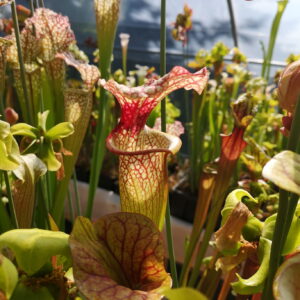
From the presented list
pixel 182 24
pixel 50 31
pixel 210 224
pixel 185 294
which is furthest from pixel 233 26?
pixel 185 294

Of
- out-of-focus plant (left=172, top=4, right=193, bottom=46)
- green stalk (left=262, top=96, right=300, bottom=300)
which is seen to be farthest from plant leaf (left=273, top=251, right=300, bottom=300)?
out-of-focus plant (left=172, top=4, right=193, bottom=46)

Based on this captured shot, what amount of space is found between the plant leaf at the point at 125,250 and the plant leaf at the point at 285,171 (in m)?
0.13

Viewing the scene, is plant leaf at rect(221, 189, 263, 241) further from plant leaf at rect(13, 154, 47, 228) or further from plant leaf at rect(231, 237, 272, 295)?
plant leaf at rect(13, 154, 47, 228)

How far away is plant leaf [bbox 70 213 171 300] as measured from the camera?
0.29 m

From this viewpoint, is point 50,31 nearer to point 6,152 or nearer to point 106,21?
point 106,21

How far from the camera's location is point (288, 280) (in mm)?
258

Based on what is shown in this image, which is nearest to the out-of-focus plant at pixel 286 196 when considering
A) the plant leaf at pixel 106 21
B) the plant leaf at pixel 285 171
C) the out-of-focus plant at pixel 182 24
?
the plant leaf at pixel 285 171

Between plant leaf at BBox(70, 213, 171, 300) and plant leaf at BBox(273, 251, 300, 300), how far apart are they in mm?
88

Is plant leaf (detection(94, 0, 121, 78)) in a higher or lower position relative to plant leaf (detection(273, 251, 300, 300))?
higher

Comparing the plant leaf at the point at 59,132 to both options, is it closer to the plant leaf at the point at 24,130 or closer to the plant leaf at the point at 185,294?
the plant leaf at the point at 24,130

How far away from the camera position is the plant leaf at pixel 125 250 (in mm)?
292

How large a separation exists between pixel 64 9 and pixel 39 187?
230cm

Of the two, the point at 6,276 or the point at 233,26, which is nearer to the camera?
the point at 6,276

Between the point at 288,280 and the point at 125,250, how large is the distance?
0.42ft
